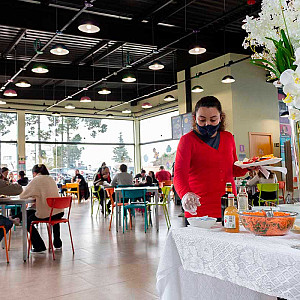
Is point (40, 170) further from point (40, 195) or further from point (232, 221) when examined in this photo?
point (232, 221)

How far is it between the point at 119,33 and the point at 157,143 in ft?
35.4

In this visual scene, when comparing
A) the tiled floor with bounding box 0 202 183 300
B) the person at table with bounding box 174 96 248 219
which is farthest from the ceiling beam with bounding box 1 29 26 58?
the person at table with bounding box 174 96 248 219

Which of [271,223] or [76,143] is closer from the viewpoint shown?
[271,223]

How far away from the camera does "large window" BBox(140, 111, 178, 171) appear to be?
19078mm

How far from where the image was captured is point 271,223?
1.66 metres

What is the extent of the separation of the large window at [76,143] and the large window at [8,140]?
0.61 metres

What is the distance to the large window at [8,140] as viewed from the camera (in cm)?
1812

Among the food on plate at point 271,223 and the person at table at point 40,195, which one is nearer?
the food on plate at point 271,223

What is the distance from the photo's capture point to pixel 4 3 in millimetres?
8461

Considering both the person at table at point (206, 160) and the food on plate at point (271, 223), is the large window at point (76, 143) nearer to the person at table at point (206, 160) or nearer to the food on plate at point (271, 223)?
the person at table at point (206, 160)

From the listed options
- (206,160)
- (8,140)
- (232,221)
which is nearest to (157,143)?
(8,140)

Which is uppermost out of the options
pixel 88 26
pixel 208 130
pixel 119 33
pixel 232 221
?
pixel 119 33

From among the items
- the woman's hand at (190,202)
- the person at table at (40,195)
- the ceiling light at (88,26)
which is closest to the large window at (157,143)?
the ceiling light at (88,26)

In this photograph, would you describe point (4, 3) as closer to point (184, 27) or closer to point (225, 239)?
point (184, 27)
